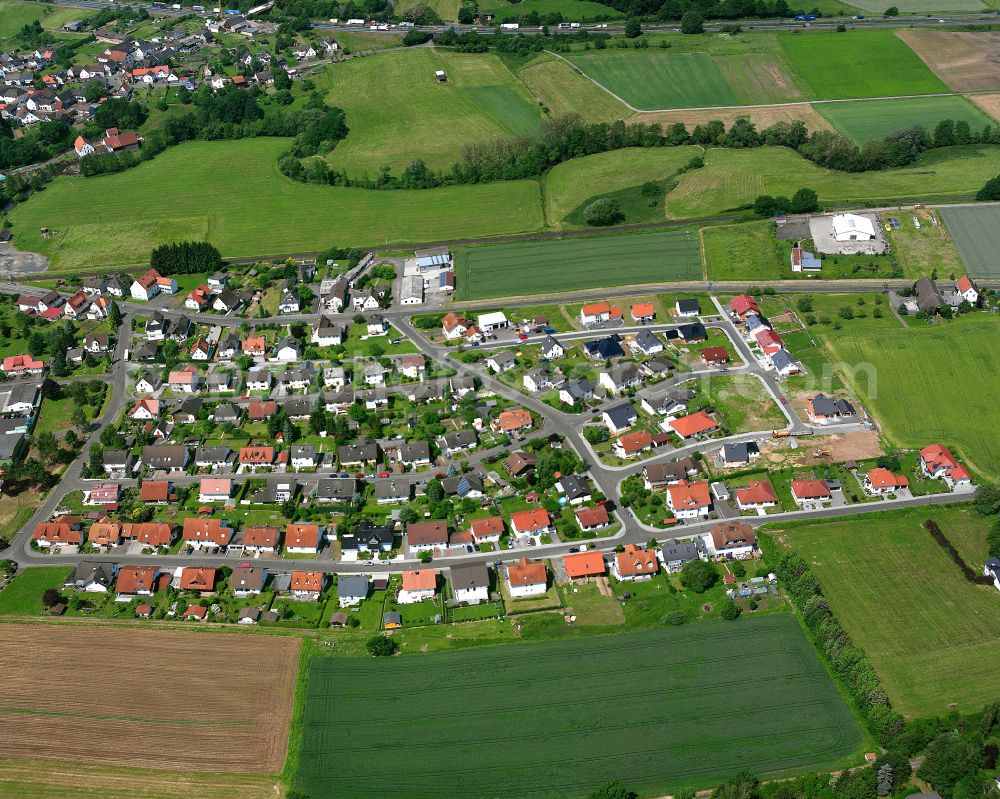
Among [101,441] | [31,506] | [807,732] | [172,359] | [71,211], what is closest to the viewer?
[807,732]

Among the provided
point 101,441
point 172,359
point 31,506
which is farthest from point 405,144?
point 31,506

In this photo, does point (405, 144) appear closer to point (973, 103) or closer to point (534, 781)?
point (973, 103)

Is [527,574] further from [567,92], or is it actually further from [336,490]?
[567,92]

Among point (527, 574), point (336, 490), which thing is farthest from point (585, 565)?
point (336, 490)

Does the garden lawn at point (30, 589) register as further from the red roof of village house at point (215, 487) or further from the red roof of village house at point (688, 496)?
the red roof of village house at point (688, 496)

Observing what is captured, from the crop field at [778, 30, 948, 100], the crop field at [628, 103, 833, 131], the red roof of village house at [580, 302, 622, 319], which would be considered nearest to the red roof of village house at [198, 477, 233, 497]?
the red roof of village house at [580, 302, 622, 319]

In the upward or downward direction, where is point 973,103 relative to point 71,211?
upward
